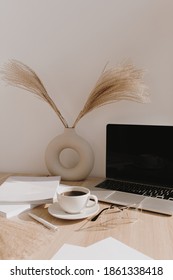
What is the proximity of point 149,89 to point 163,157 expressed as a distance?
0.29 meters

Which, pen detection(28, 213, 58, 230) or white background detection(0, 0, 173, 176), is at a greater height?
white background detection(0, 0, 173, 176)

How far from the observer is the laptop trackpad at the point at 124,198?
0.82 meters

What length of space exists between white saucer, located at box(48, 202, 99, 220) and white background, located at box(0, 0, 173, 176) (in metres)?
0.40

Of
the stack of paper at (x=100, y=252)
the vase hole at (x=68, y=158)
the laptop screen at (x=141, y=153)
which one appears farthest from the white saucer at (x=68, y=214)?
the vase hole at (x=68, y=158)

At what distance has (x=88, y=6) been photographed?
1094mm

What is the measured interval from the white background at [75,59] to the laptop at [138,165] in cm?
13

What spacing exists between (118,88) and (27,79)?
1.15 ft

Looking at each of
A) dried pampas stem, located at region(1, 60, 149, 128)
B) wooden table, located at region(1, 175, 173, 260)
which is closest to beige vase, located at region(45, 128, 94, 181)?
dried pampas stem, located at region(1, 60, 149, 128)

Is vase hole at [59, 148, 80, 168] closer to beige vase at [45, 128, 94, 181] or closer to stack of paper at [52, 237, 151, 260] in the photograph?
beige vase at [45, 128, 94, 181]

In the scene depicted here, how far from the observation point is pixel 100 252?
572mm

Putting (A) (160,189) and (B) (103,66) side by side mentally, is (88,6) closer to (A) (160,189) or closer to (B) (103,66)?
(B) (103,66)

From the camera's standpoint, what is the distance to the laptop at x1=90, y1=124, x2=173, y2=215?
2.92 ft

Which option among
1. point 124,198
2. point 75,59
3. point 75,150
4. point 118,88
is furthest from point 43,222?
point 75,59

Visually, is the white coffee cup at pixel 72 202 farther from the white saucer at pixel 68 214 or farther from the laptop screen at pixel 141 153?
the laptop screen at pixel 141 153
